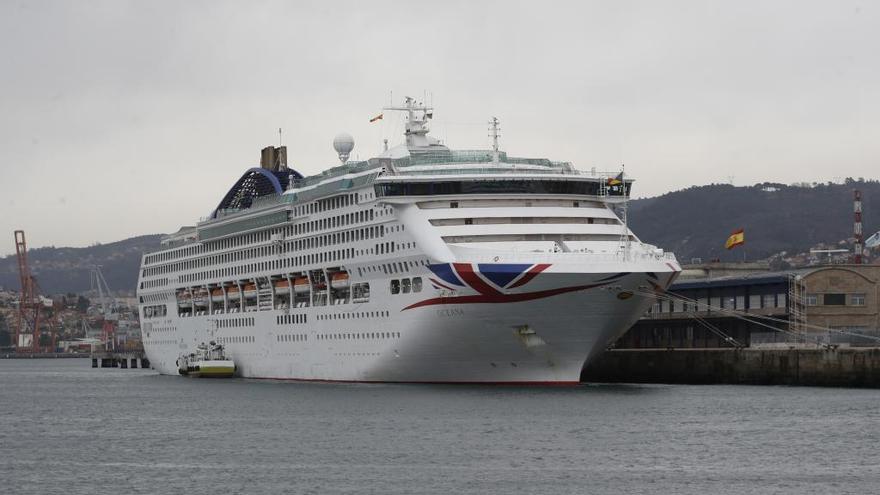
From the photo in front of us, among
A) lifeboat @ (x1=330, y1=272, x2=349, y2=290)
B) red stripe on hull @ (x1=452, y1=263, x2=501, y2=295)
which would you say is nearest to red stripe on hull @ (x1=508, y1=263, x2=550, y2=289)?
red stripe on hull @ (x1=452, y1=263, x2=501, y2=295)

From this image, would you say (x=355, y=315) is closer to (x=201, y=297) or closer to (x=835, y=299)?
(x=201, y=297)

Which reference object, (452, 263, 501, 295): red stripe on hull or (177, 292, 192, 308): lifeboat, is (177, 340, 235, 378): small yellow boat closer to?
(177, 292, 192, 308): lifeboat

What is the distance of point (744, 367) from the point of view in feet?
202

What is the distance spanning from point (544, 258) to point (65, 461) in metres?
19.8

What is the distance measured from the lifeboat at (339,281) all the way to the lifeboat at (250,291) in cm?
1007

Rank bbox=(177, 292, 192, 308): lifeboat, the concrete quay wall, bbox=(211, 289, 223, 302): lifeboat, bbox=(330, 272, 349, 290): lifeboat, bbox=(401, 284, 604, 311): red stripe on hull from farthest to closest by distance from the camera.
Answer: bbox=(177, 292, 192, 308): lifeboat
bbox=(211, 289, 223, 302): lifeboat
bbox=(330, 272, 349, 290): lifeboat
the concrete quay wall
bbox=(401, 284, 604, 311): red stripe on hull

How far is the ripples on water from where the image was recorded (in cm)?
3397

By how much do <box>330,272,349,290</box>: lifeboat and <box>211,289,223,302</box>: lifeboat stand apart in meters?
15.6

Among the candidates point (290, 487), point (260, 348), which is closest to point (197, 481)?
point (290, 487)

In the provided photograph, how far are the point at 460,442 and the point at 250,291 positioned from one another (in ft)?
116

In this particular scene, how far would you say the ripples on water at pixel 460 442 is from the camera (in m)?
34.0

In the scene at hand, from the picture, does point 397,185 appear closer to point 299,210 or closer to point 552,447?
point 299,210

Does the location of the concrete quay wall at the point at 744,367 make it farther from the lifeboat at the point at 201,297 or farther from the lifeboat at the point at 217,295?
the lifeboat at the point at 201,297

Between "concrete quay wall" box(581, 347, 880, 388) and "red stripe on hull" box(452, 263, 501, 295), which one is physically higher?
"red stripe on hull" box(452, 263, 501, 295)
